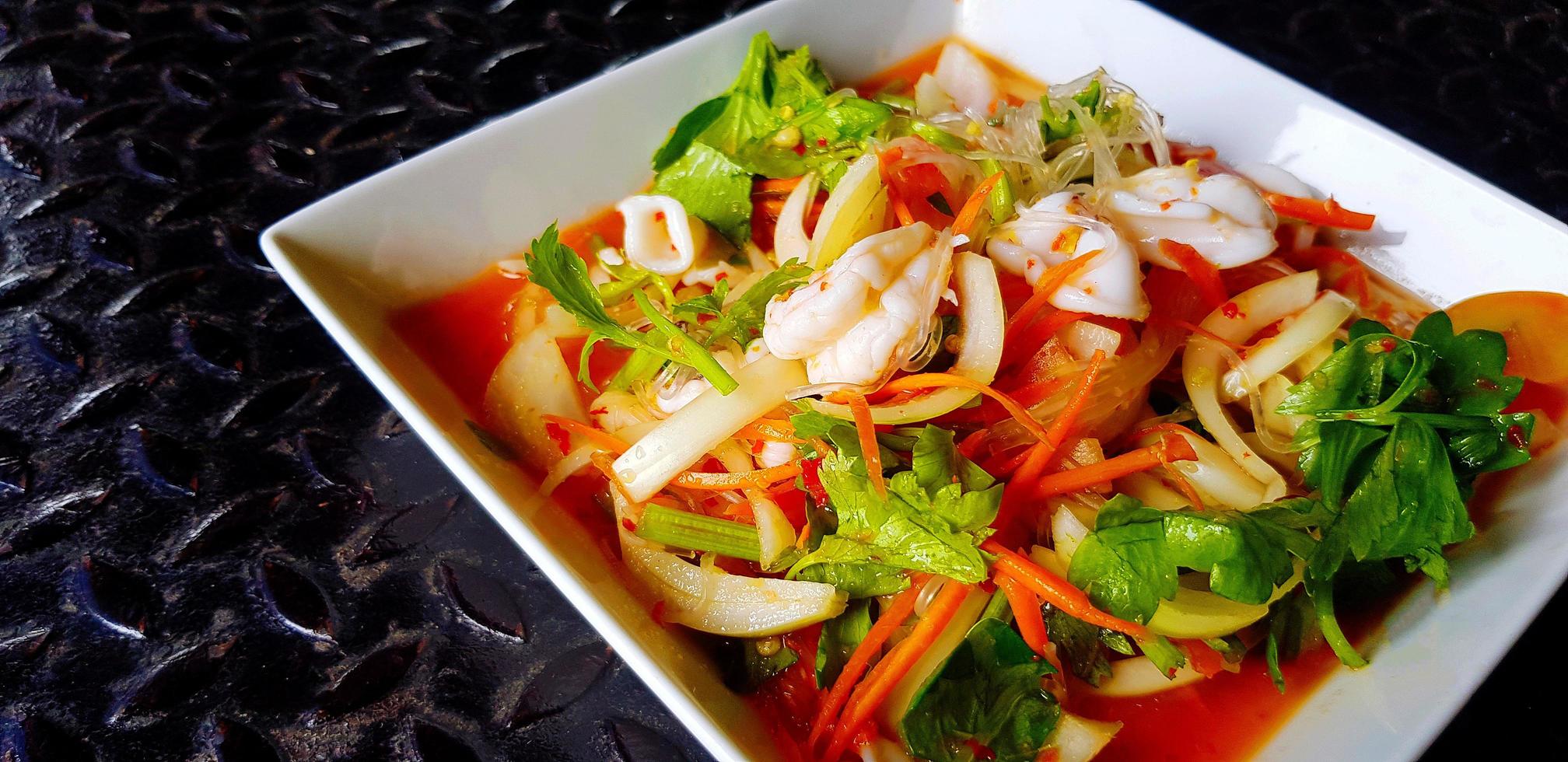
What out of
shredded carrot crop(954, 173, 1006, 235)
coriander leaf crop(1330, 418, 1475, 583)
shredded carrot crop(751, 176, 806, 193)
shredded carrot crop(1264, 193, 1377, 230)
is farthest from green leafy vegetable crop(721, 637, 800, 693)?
shredded carrot crop(1264, 193, 1377, 230)

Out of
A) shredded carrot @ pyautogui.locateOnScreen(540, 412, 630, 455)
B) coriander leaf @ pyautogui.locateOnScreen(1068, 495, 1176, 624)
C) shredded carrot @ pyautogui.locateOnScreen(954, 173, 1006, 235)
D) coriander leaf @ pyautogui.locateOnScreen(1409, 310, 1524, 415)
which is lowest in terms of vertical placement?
shredded carrot @ pyautogui.locateOnScreen(540, 412, 630, 455)

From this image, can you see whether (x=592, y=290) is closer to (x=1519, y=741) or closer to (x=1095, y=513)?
(x=1095, y=513)

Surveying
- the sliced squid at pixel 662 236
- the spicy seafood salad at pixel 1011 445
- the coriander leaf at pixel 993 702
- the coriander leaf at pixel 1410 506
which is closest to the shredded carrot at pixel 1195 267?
the spicy seafood salad at pixel 1011 445

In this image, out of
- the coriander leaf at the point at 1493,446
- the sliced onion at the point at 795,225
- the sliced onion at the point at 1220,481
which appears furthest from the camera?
the sliced onion at the point at 795,225

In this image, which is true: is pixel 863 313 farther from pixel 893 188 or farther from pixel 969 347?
pixel 893 188

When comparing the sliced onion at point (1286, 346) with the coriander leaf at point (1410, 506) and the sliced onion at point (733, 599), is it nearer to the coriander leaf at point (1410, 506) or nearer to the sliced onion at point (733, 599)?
the coriander leaf at point (1410, 506)

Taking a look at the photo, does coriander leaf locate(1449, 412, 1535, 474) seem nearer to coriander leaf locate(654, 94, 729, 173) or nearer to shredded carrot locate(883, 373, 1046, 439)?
shredded carrot locate(883, 373, 1046, 439)
